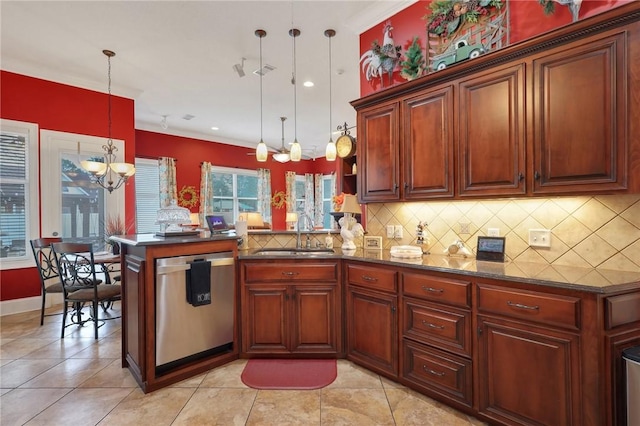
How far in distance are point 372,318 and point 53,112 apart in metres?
5.12

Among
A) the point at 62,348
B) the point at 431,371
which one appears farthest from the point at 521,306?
the point at 62,348

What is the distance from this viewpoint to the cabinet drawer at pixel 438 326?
204 cm

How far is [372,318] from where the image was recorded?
260 centimetres

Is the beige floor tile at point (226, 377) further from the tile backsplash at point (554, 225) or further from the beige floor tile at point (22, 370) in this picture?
the tile backsplash at point (554, 225)

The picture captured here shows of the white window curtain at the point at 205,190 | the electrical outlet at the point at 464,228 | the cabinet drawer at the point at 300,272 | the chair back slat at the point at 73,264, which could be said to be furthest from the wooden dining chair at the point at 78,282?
the white window curtain at the point at 205,190

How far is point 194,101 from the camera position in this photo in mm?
5699

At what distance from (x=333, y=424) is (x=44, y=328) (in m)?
3.69

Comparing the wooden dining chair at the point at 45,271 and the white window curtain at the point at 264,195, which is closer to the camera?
the wooden dining chair at the point at 45,271

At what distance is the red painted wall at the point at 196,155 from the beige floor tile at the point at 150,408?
4932mm

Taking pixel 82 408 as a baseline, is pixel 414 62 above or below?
above

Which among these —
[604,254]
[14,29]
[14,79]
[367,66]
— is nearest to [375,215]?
[367,66]

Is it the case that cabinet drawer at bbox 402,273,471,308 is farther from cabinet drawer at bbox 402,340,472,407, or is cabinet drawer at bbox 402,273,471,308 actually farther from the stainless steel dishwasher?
the stainless steel dishwasher

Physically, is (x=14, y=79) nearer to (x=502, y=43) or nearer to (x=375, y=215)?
(x=375, y=215)

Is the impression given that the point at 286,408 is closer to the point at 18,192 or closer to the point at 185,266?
the point at 185,266
